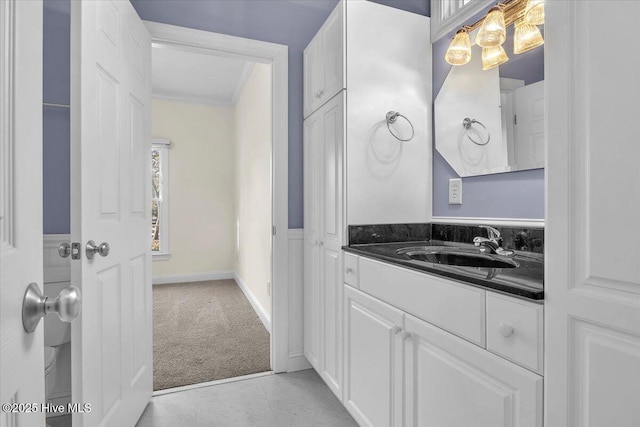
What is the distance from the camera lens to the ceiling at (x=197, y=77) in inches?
137

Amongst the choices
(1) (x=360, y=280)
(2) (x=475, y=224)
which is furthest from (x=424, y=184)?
(1) (x=360, y=280)

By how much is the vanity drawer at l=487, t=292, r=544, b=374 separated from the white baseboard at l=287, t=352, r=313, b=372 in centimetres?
161

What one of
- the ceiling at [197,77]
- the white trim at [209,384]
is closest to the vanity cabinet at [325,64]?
the ceiling at [197,77]

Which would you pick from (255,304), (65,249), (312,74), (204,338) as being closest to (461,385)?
(65,249)

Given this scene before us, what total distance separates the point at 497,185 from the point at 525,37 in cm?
63

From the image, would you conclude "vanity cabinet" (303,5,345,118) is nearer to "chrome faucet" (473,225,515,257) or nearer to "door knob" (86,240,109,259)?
"chrome faucet" (473,225,515,257)

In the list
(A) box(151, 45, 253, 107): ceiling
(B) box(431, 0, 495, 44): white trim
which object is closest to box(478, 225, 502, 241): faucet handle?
(B) box(431, 0, 495, 44): white trim

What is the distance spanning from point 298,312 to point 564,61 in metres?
1.96

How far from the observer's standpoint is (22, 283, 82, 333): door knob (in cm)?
47

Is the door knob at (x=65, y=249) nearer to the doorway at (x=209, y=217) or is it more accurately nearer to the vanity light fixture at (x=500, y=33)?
the doorway at (x=209, y=217)

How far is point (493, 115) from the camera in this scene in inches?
62.3

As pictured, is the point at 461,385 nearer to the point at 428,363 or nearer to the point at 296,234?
the point at 428,363

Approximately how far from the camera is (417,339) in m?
1.16

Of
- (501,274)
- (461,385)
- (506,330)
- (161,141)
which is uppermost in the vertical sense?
(161,141)
